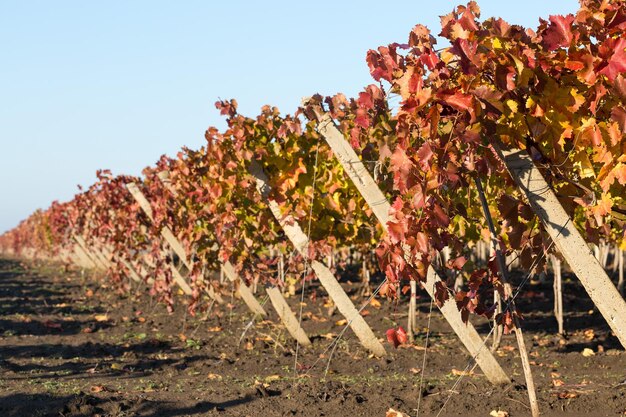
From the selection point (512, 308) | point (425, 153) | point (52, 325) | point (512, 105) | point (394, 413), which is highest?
point (512, 105)

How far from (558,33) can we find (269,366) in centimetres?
515

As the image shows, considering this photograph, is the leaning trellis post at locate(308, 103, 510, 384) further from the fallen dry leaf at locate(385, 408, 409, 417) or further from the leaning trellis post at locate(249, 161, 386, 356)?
the leaning trellis post at locate(249, 161, 386, 356)

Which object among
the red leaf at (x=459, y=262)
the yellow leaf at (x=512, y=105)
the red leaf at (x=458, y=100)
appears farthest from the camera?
the red leaf at (x=459, y=262)

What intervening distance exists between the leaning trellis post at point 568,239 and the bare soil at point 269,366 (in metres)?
0.96

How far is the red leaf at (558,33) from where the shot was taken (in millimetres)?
3941

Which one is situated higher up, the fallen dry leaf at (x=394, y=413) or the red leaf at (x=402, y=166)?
the red leaf at (x=402, y=166)

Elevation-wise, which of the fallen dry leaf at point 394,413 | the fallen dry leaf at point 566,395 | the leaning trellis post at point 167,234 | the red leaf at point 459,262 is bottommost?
the fallen dry leaf at point 566,395

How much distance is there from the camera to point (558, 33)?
3.98 meters

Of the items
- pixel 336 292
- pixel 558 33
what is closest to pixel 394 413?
pixel 558 33

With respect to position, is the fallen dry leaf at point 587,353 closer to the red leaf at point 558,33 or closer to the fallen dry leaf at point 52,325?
the red leaf at point 558,33

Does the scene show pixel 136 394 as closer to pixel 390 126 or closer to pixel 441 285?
pixel 441 285

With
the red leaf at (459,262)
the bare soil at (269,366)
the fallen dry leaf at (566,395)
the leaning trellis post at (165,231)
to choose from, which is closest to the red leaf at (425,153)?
the red leaf at (459,262)

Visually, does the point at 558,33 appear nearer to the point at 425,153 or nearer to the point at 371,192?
the point at 425,153

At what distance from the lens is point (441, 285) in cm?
477
